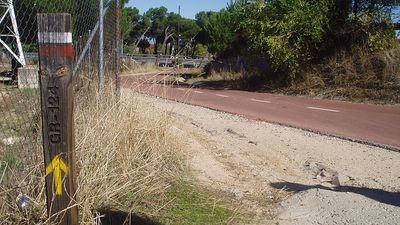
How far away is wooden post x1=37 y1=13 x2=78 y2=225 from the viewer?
303cm

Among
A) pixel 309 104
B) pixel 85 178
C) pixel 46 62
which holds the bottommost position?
pixel 309 104

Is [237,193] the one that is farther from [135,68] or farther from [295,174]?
[135,68]

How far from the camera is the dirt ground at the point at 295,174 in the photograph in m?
4.82

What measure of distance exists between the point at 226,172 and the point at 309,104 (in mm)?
11315

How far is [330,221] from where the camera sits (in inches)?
180

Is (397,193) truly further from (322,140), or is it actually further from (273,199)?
(322,140)

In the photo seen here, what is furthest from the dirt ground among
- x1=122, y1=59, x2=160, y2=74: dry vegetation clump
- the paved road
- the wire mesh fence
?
the wire mesh fence

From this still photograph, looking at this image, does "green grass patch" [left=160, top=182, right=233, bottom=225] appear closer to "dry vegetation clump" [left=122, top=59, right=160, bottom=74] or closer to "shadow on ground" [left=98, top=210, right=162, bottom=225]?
"shadow on ground" [left=98, top=210, right=162, bottom=225]

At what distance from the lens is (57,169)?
127 inches

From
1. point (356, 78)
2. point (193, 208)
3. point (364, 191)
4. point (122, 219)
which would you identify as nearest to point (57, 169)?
point (122, 219)

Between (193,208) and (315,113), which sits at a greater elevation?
(193,208)

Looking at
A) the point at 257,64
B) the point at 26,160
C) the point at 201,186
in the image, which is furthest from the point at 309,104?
the point at 26,160

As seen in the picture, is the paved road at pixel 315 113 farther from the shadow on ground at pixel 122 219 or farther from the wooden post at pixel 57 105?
the wooden post at pixel 57 105

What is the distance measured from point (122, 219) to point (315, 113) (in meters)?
10.8
